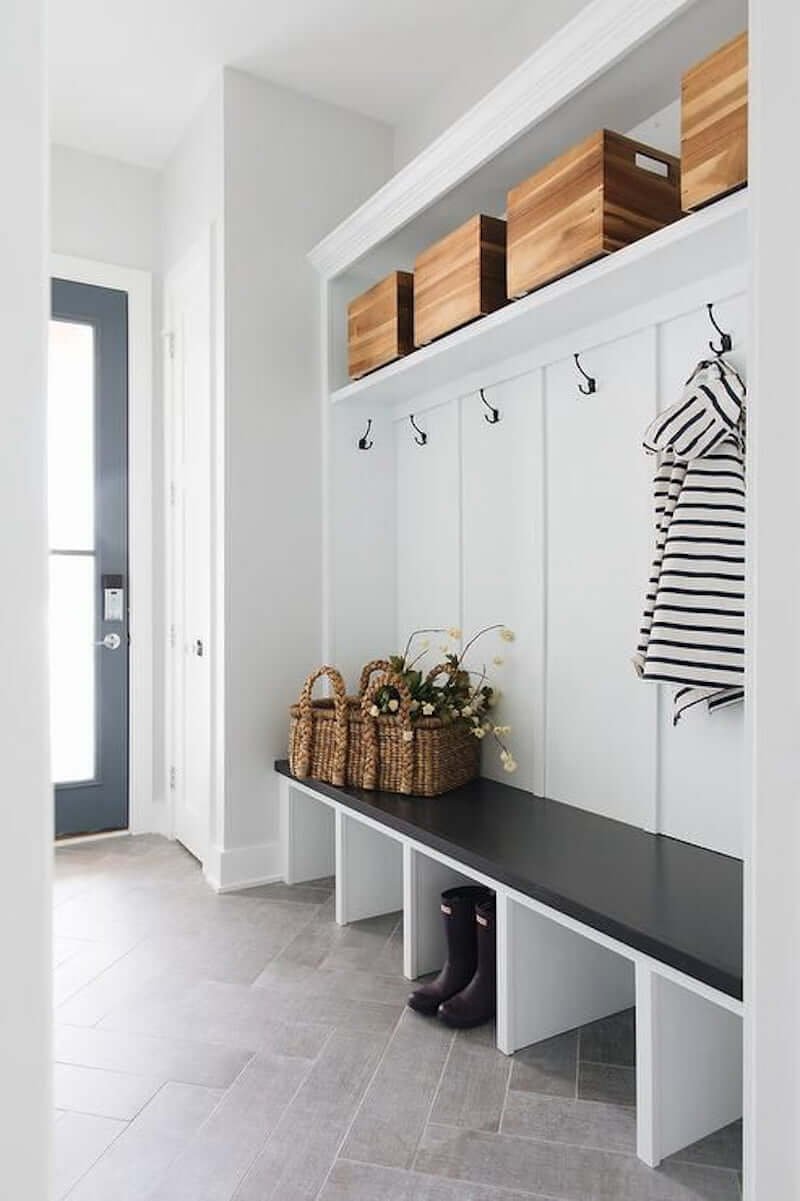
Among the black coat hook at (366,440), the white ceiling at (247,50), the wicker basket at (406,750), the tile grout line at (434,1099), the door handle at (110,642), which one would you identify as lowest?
the tile grout line at (434,1099)

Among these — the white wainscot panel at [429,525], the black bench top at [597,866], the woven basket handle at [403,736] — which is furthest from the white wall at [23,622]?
the white wainscot panel at [429,525]

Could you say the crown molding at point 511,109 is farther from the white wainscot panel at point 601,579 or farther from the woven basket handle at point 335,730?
the woven basket handle at point 335,730

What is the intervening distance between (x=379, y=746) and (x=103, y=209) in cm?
249

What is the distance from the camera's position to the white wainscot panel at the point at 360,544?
9.95ft

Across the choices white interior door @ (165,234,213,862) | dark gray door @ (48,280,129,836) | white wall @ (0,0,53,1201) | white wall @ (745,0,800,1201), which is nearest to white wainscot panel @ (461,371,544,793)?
white interior door @ (165,234,213,862)

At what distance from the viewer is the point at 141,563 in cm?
355

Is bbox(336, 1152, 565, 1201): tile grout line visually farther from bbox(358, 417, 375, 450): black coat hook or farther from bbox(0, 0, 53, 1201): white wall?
bbox(358, 417, 375, 450): black coat hook

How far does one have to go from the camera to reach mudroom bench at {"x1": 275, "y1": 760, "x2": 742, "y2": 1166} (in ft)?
4.90

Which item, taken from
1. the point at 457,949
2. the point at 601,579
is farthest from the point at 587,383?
the point at 457,949

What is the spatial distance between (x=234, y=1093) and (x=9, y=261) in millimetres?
1748

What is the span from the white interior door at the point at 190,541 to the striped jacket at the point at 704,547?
1692mm

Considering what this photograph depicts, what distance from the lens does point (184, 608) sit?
131 inches

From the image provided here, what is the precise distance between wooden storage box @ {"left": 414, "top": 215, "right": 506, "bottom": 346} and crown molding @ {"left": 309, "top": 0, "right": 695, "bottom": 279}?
0.16 m

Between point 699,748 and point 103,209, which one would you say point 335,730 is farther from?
point 103,209
